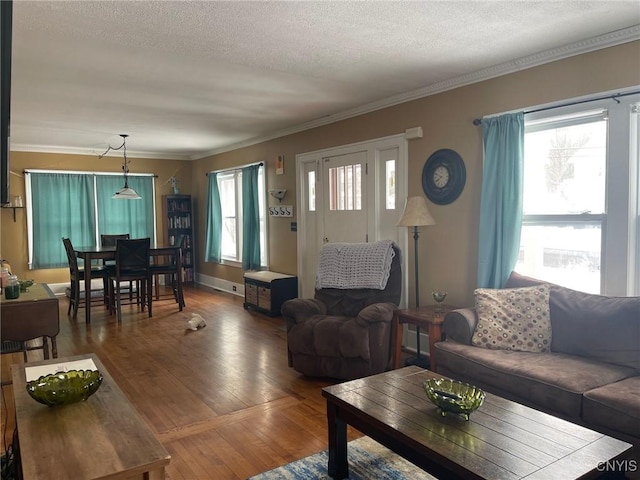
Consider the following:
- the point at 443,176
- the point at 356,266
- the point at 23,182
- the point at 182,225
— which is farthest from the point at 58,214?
the point at 443,176

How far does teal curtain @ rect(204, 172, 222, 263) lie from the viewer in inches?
316

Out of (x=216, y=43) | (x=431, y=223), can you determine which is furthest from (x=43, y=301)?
(x=431, y=223)

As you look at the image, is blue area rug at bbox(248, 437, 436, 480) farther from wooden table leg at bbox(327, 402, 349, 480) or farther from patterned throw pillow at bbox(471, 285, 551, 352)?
patterned throw pillow at bbox(471, 285, 551, 352)

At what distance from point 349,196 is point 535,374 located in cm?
302

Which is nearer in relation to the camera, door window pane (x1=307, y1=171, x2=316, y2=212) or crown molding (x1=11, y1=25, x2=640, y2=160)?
crown molding (x1=11, y1=25, x2=640, y2=160)

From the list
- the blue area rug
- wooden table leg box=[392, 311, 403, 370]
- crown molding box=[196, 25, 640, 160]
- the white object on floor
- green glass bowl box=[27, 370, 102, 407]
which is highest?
crown molding box=[196, 25, 640, 160]

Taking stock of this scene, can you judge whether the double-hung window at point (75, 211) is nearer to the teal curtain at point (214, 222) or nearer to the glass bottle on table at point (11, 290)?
the teal curtain at point (214, 222)

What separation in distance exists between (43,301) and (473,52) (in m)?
3.54

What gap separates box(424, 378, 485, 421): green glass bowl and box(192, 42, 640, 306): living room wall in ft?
6.43

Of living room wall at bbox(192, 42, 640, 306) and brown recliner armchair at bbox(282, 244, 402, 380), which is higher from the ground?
living room wall at bbox(192, 42, 640, 306)

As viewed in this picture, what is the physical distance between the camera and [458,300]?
4043mm

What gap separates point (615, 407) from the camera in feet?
7.14

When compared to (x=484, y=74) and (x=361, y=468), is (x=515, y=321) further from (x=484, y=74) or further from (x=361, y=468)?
(x=484, y=74)

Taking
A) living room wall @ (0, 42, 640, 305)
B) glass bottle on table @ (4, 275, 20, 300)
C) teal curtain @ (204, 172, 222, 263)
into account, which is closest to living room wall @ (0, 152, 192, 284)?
teal curtain @ (204, 172, 222, 263)
